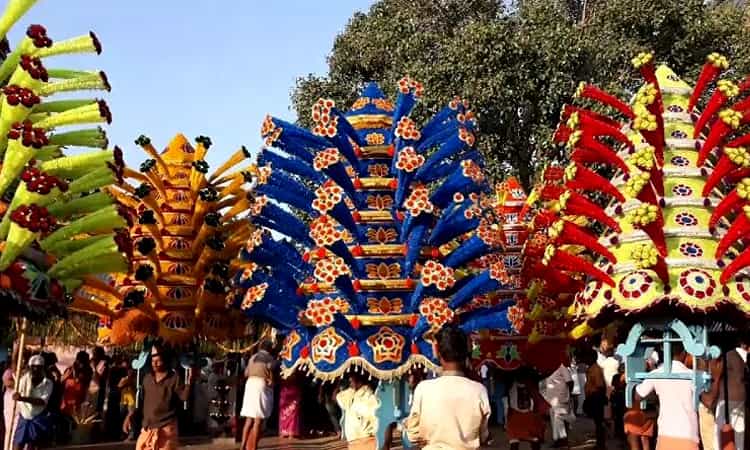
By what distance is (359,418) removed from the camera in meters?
8.88

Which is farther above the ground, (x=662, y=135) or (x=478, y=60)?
(x=478, y=60)

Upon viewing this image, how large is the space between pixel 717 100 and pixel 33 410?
833 cm

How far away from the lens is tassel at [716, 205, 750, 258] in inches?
363

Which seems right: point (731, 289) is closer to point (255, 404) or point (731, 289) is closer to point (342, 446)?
point (255, 404)

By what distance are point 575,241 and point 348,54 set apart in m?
15.5

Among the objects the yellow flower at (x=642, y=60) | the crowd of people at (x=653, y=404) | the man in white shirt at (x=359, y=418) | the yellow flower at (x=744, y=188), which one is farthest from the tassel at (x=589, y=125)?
the man in white shirt at (x=359, y=418)

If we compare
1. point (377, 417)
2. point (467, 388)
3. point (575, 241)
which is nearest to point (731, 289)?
point (575, 241)

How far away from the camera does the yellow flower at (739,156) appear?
937 cm

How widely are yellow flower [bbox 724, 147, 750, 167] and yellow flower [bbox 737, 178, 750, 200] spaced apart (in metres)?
0.20

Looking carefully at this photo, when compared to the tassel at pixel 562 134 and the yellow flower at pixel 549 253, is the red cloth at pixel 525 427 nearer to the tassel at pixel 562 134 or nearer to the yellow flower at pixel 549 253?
the yellow flower at pixel 549 253

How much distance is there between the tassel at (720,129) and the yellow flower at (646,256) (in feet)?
4.93

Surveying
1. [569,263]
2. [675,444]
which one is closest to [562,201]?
[569,263]

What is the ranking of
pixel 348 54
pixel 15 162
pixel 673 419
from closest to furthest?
pixel 15 162
pixel 673 419
pixel 348 54

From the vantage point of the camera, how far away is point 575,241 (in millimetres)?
9828
